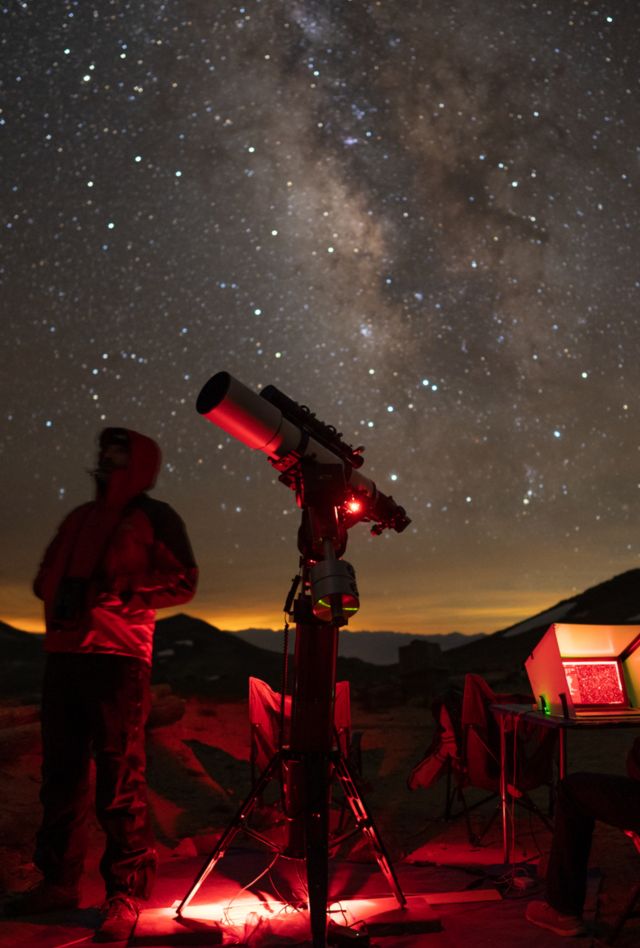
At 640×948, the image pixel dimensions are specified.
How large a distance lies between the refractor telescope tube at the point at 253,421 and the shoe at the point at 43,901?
7.49ft

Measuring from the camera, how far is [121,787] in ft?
10.5

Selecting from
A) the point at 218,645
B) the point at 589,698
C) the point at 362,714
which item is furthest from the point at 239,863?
the point at 218,645

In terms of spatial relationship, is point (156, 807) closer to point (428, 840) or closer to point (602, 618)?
point (428, 840)

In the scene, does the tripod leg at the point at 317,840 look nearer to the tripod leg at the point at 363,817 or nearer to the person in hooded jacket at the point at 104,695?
the tripod leg at the point at 363,817

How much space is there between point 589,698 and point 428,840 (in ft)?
7.13

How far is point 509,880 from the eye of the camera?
387cm

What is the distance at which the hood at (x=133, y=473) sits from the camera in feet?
11.5

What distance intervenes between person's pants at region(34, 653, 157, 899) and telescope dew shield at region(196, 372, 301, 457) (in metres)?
A: 1.22

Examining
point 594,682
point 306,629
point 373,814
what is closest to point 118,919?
point 306,629

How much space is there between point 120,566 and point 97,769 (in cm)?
95

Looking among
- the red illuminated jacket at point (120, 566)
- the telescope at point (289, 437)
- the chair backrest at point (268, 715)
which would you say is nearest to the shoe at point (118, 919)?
the red illuminated jacket at point (120, 566)

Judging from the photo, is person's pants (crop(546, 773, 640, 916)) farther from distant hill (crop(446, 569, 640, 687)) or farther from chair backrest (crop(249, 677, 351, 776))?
distant hill (crop(446, 569, 640, 687))

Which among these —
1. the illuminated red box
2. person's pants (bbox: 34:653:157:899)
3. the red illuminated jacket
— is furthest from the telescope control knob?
the illuminated red box

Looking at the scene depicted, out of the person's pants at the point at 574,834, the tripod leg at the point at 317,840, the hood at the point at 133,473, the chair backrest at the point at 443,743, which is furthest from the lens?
the chair backrest at the point at 443,743
